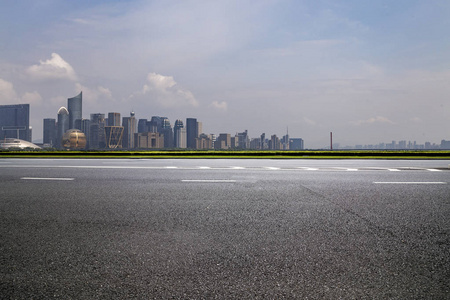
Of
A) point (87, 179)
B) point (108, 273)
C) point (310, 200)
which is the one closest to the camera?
point (108, 273)

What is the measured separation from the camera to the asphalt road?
8.27 ft

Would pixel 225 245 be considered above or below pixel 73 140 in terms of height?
below

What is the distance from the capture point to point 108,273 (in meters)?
2.78

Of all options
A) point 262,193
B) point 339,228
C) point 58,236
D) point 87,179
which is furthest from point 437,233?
point 87,179

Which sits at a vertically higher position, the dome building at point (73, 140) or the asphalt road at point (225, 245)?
the dome building at point (73, 140)

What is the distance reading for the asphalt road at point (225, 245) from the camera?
2.52m

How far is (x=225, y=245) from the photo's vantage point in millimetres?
3488

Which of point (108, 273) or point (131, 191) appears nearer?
point (108, 273)

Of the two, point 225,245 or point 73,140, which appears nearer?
point 225,245

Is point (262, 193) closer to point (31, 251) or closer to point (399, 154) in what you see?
point (31, 251)

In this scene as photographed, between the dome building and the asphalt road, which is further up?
the dome building

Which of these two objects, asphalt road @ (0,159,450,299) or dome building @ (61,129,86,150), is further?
dome building @ (61,129,86,150)

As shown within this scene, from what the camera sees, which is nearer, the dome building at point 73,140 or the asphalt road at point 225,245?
the asphalt road at point 225,245

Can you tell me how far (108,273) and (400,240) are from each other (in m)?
3.41
